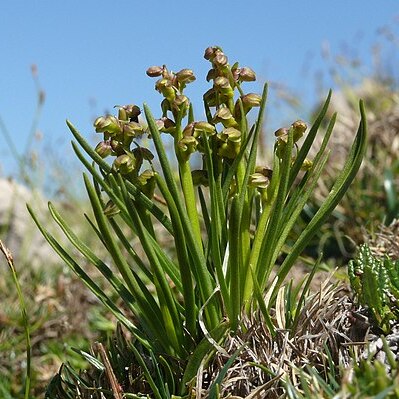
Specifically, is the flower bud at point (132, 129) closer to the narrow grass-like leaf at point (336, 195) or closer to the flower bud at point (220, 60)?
the flower bud at point (220, 60)

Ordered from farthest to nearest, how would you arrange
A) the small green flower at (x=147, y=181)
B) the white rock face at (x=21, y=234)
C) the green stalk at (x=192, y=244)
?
the white rock face at (x=21, y=234) → the small green flower at (x=147, y=181) → the green stalk at (x=192, y=244)

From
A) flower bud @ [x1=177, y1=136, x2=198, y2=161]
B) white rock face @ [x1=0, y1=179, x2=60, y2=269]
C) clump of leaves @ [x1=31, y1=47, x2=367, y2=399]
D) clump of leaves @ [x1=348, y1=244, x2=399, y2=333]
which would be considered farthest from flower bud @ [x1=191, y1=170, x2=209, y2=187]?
white rock face @ [x1=0, y1=179, x2=60, y2=269]

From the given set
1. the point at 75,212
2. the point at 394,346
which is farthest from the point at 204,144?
the point at 75,212

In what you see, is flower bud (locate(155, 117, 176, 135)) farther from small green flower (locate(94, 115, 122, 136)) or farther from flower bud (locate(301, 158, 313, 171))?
flower bud (locate(301, 158, 313, 171))

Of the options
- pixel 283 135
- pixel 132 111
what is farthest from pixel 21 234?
pixel 283 135

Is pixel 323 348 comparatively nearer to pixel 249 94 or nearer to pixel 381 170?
pixel 249 94

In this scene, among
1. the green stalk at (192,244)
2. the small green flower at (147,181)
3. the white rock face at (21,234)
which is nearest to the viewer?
the green stalk at (192,244)

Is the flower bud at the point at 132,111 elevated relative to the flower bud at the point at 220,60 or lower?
lower

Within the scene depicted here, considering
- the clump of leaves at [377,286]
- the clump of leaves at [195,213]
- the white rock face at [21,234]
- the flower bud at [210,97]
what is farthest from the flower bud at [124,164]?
the white rock face at [21,234]
